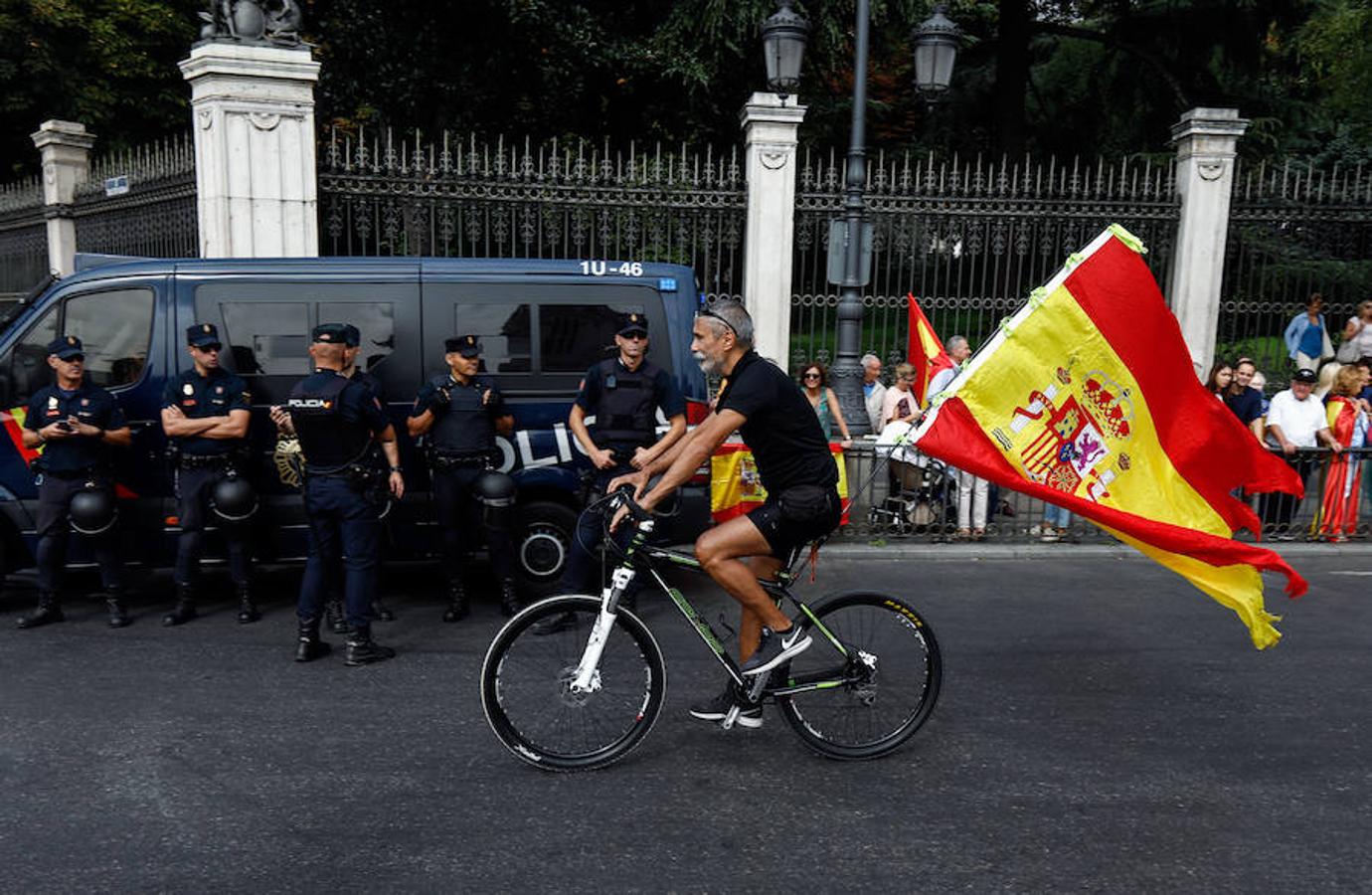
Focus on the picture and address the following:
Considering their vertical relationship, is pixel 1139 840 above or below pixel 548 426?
below

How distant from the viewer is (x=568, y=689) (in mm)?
4332

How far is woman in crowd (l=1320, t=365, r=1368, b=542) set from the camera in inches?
365

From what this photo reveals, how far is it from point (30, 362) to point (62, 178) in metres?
10.5

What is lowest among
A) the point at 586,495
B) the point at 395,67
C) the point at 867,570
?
the point at 867,570

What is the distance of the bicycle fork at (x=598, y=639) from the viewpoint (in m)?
4.27

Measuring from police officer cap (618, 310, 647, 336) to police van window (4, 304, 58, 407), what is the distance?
136 inches

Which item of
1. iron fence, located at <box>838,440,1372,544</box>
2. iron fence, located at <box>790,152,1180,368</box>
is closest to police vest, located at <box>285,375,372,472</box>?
iron fence, located at <box>838,440,1372,544</box>

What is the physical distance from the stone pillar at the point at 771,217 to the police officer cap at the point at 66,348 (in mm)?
7167

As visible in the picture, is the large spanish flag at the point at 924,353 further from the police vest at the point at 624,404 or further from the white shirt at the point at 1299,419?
the white shirt at the point at 1299,419

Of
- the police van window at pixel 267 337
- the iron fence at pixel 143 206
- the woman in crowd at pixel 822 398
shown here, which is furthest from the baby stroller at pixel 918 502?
the iron fence at pixel 143 206

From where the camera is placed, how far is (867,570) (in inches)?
321

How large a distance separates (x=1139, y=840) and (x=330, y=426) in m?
4.15

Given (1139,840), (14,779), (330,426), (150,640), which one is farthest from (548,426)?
(1139,840)

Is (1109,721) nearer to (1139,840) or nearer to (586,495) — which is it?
(1139,840)
